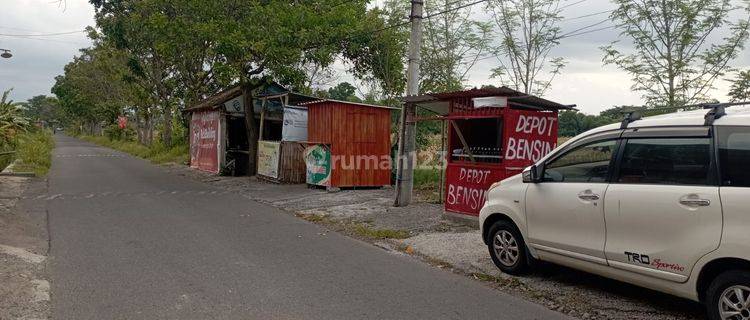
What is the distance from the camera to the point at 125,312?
4980 millimetres

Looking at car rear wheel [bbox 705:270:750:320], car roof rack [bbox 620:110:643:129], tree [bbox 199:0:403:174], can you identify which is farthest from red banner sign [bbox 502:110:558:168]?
tree [bbox 199:0:403:174]

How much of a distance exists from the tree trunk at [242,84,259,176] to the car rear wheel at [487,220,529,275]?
13788mm

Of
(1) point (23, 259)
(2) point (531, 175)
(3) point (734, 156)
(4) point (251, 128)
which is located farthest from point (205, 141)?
(3) point (734, 156)

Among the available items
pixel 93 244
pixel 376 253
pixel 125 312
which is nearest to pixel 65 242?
pixel 93 244

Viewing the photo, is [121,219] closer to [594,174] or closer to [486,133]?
[486,133]

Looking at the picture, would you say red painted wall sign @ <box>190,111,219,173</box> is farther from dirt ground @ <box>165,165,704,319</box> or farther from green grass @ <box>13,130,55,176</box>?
dirt ground @ <box>165,165,704,319</box>

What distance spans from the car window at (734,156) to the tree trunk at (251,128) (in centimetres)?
1612

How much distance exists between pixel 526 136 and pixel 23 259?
735cm

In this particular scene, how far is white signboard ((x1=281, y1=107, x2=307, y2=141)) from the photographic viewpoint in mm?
16406

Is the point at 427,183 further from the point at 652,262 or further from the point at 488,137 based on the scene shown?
the point at 652,262

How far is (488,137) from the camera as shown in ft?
33.8

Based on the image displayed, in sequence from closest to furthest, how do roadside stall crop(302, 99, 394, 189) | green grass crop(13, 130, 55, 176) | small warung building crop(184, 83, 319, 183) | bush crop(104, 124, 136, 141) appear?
roadside stall crop(302, 99, 394, 189) < small warung building crop(184, 83, 319, 183) < green grass crop(13, 130, 55, 176) < bush crop(104, 124, 136, 141)

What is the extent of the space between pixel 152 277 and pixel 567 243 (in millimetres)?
4439

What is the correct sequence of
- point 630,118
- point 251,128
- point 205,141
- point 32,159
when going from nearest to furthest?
point 630,118
point 251,128
point 32,159
point 205,141
